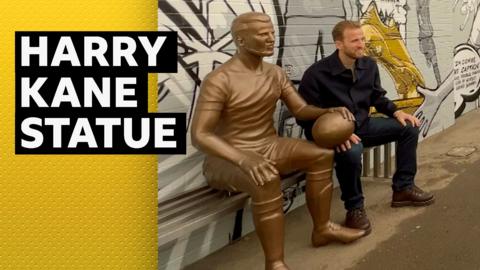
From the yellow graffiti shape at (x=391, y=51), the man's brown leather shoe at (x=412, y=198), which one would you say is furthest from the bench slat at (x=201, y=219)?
the yellow graffiti shape at (x=391, y=51)

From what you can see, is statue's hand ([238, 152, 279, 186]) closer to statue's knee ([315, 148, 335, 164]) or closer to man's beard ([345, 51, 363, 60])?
statue's knee ([315, 148, 335, 164])

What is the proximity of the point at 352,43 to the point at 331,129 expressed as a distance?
2.61ft

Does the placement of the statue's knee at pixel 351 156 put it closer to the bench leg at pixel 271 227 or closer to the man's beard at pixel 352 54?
the man's beard at pixel 352 54

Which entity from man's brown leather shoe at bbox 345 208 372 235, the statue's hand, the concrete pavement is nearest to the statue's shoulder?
the statue's hand

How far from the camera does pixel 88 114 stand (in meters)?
3.46

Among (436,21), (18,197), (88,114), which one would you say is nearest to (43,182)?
(18,197)

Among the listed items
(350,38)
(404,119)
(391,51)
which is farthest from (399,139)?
(391,51)

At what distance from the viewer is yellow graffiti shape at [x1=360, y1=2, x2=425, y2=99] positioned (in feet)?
18.6

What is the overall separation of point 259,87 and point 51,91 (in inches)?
48.5

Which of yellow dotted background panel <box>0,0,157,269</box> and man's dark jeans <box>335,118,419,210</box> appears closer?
yellow dotted background panel <box>0,0,157,269</box>

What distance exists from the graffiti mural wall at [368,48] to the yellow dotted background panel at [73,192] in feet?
0.56

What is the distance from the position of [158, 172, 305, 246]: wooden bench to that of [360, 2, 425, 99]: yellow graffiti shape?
2685 mm

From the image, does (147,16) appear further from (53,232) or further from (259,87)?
(53,232)

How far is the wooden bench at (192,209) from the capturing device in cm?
319
